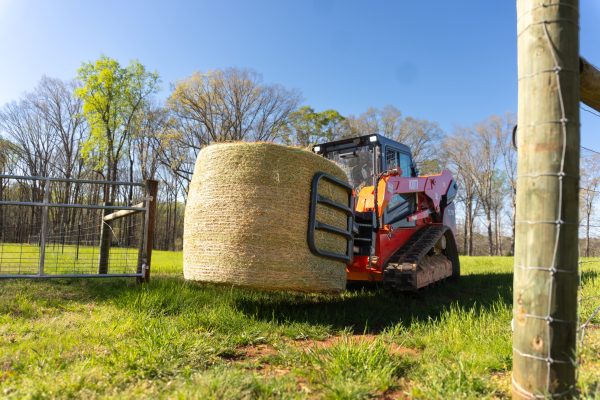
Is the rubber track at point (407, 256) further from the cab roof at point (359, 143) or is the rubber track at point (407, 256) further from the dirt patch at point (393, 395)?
the dirt patch at point (393, 395)

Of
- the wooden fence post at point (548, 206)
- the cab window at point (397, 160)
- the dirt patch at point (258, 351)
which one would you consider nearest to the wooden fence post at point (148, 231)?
the dirt patch at point (258, 351)

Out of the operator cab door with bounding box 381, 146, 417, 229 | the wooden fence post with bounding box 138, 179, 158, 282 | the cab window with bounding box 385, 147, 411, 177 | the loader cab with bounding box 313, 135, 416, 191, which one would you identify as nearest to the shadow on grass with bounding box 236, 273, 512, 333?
the operator cab door with bounding box 381, 146, 417, 229

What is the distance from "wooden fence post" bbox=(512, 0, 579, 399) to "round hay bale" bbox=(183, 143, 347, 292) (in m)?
2.30

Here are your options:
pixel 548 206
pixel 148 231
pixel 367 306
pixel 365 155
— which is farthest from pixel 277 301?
pixel 548 206

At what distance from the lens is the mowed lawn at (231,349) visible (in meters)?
2.26

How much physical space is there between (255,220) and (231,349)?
4.13 ft

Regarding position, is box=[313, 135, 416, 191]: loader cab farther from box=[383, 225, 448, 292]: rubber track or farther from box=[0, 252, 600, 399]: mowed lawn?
box=[0, 252, 600, 399]: mowed lawn

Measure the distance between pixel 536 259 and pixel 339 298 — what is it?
4064 mm

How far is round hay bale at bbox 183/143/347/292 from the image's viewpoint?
12.8 ft

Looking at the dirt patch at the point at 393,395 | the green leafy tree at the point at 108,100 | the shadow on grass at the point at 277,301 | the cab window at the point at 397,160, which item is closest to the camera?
the dirt patch at the point at 393,395

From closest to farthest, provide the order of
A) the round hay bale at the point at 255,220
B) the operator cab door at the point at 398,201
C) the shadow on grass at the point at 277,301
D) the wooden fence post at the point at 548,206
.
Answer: the wooden fence post at the point at 548,206
the round hay bale at the point at 255,220
the shadow on grass at the point at 277,301
the operator cab door at the point at 398,201

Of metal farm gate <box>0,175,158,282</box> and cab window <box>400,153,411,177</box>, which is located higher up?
cab window <box>400,153,411,177</box>

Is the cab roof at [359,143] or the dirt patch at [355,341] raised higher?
the cab roof at [359,143]

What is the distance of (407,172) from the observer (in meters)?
7.44
